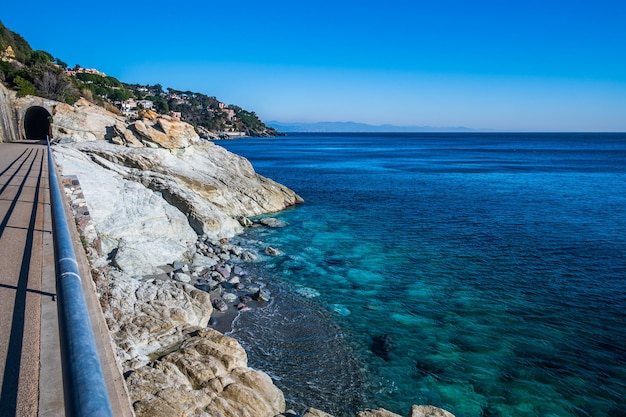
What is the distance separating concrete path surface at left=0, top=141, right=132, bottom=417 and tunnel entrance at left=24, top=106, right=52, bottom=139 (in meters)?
42.9

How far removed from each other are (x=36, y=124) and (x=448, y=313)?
51.3m

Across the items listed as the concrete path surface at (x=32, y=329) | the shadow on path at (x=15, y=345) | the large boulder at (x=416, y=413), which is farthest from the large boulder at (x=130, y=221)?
the large boulder at (x=416, y=413)

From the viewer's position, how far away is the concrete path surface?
4.09 meters

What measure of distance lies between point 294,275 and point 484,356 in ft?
28.0

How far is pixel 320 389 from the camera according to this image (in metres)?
10.1

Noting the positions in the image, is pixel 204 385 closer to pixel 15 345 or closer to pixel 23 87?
pixel 15 345

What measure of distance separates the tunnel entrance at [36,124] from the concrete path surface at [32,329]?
42855 millimetres

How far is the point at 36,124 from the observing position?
4656 centimetres

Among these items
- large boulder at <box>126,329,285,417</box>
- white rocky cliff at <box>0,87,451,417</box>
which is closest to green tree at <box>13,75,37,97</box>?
white rocky cliff at <box>0,87,451,417</box>

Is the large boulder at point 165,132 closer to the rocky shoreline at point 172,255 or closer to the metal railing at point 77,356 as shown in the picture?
the rocky shoreline at point 172,255

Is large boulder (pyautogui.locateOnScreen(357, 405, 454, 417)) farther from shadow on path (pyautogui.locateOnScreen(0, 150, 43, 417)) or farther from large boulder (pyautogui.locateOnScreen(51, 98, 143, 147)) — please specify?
large boulder (pyautogui.locateOnScreen(51, 98, 143, 147))

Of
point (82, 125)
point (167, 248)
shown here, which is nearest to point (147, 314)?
point (167, 248)

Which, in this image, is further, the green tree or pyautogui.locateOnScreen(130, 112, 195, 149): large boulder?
the green tree

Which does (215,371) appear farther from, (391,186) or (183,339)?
(391,186)
